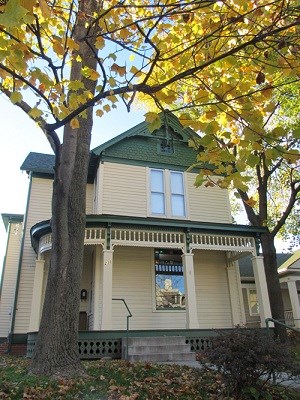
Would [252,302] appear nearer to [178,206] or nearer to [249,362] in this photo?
[178,206]

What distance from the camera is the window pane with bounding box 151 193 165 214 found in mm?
14238

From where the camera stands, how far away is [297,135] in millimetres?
3473

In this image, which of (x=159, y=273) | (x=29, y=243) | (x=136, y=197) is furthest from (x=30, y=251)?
(x=159, y=273)

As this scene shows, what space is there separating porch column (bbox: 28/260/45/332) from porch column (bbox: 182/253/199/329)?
4684mm

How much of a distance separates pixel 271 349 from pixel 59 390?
9.91 feet

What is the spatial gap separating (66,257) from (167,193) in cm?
811

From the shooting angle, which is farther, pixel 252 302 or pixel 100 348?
pixel 252 302

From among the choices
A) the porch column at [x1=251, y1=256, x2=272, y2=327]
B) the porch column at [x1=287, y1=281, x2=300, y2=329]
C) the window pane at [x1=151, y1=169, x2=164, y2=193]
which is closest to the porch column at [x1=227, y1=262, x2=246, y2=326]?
the porch column at [x1=251, y1=256, x2=272, y2=327]

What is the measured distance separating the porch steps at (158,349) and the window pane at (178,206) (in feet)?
17.5

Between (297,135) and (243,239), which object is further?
(243,239)

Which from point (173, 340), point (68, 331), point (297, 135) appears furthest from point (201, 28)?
point (173, 340)

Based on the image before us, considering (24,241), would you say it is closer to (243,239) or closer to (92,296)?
(92,296)

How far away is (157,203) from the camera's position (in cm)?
1439

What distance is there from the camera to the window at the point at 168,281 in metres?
13.2
